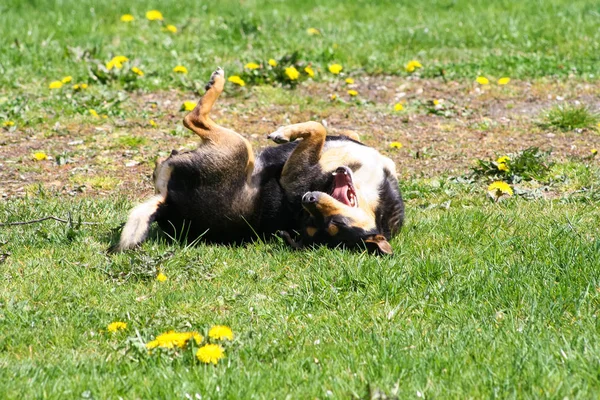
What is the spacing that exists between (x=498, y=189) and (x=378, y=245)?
159 centimetres

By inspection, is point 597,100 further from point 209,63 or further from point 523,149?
point 209,63

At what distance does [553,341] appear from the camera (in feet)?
12.1

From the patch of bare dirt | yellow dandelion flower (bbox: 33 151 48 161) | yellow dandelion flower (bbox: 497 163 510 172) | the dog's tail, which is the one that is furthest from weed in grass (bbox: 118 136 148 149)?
yellow dandelion flower (bbox: 497 163 510 172)

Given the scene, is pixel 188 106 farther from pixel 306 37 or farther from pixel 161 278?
pixel 161 278

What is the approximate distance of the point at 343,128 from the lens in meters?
7.88

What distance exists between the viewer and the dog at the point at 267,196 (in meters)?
5.11

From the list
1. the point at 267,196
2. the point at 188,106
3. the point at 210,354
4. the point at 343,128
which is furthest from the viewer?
the point at 188,106

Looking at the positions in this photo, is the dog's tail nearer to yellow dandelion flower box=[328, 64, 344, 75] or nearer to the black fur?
the black fur

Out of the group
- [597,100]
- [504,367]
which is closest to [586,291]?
[504,367]

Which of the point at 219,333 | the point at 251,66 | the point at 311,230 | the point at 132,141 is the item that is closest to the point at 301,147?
the point at 311,230

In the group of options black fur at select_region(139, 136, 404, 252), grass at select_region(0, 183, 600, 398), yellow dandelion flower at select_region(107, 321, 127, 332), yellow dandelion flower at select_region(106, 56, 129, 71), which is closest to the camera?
grass at select_region(0, 183, 600, 398)

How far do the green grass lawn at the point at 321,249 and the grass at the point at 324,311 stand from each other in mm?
13

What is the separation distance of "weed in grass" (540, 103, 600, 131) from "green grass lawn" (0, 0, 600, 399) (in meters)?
0.02

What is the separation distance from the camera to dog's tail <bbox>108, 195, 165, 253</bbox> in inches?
199
